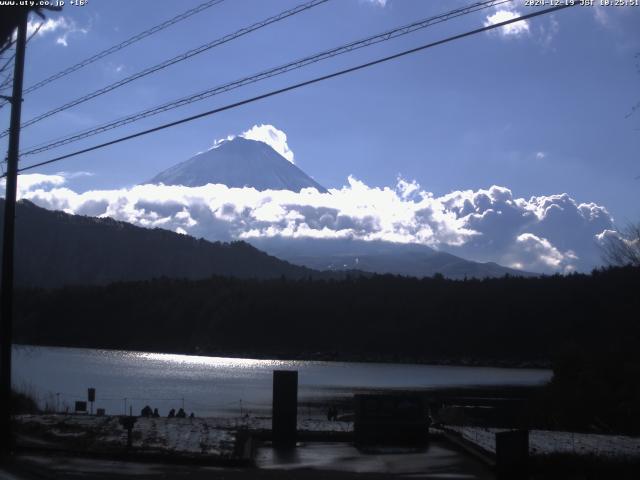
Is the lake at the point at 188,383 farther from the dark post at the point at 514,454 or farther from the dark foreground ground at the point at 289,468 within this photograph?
the dark post at the point at 514,454

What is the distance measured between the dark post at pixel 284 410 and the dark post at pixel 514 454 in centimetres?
819

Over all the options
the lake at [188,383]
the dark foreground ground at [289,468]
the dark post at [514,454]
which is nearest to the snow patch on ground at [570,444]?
the dark foreground ground at [289,468]

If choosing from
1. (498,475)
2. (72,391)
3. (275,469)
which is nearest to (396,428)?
(275,469)

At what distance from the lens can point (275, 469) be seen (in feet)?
57.7

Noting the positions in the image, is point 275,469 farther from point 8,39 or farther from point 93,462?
point 8,39

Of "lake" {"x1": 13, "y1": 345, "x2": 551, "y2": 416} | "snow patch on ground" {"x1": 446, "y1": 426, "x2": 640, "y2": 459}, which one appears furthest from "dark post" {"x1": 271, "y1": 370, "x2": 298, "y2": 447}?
"lake" {"x1": 13, "y1": 345, "x2": 551, "y2": 416}

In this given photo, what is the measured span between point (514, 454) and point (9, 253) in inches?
481

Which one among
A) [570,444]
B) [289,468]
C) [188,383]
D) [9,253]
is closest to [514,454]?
[289,468]

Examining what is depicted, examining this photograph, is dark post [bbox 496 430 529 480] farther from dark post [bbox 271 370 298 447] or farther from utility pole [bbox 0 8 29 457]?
utility pole [bbox 0 8 29 457]

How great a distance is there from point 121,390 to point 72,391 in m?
5.73

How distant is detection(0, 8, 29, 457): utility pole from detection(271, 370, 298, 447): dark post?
248 inches

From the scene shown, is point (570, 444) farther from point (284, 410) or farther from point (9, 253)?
point (9, 253)

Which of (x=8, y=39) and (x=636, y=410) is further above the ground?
(x=8, y=39)

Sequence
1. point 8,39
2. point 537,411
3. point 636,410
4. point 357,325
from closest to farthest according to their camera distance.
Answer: point 8,39 → point 636,410 → point 537,411 → point 357,325
